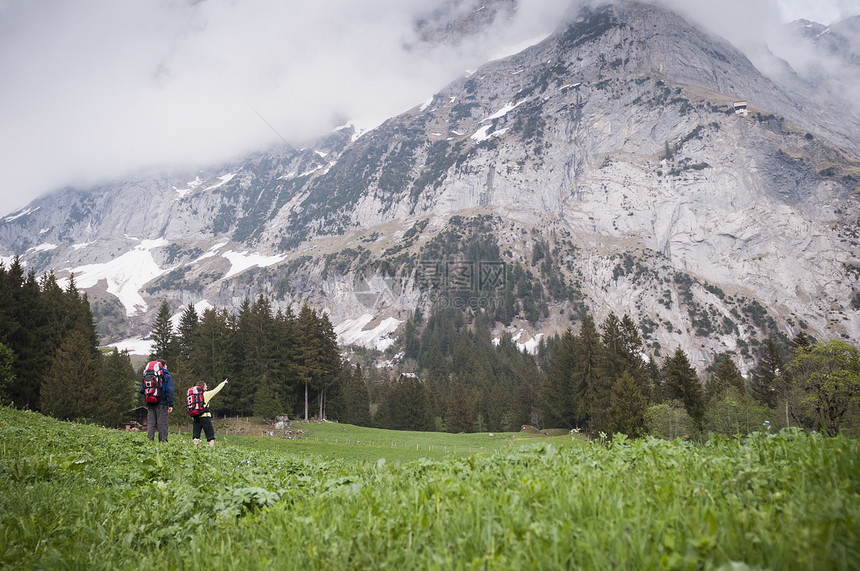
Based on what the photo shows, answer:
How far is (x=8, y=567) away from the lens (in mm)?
3250

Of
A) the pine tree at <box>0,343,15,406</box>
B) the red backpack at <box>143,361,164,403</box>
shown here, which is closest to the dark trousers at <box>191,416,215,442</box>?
the red backpack at <box>143,361,164,403</box>

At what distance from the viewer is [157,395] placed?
13.2 m

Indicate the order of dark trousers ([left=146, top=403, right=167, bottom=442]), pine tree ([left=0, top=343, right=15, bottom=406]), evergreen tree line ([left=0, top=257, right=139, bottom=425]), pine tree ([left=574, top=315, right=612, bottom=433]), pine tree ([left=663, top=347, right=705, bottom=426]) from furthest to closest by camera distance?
pine tree ([left=663, top=347, right=705, bottom=426])
pine tree ([left=574, top=315, right=612, bottom=433])
evergreen tree line ([left=0, top=257, right=139, bottom=425])
pine tree ([left=0, top=343, right=15, bottom=406])
dark trousers ([left=146, top=403, right=167, bottom=442])

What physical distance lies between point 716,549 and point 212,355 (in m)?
64.2

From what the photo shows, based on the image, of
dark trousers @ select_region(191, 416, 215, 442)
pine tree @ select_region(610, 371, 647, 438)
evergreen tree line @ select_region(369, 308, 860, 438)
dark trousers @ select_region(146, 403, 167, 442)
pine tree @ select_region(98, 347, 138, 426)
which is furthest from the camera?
pine tree @ select_region(98, 347, 138, 426)

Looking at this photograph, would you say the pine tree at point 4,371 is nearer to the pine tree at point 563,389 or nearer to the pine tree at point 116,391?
the pine tree at point 116,391

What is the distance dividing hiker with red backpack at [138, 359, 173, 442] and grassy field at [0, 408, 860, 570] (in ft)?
25.8

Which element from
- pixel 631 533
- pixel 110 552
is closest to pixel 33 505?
pixel 110 552

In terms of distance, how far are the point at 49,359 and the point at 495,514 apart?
56.9m

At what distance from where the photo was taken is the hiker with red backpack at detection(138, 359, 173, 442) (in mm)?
13062

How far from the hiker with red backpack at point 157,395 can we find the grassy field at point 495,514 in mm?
7849

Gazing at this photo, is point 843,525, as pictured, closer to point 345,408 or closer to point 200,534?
point 200,534

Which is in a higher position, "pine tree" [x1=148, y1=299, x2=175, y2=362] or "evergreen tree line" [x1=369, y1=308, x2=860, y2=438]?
"pine tree" [x1=148, y1=299, x2=175, y2=362]

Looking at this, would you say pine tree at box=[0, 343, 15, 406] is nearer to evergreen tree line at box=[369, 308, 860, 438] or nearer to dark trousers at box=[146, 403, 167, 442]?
dark trousers at box=[146, 403, 167, 442]
